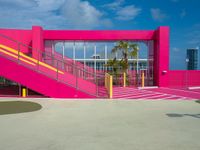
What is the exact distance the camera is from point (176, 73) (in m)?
23.1

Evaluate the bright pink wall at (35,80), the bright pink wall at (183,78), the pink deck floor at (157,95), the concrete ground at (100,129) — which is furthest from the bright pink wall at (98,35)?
the concrete ground at (100,129)

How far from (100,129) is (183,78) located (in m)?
18.5

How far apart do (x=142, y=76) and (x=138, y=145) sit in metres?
17.3

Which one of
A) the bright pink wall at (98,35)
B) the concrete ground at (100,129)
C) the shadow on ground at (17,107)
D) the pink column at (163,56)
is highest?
the bright pink wall at (98,35)

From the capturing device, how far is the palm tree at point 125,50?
895 inches

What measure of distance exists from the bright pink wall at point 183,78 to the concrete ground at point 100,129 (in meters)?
13.8

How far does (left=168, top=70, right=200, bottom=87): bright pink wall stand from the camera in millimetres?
23094

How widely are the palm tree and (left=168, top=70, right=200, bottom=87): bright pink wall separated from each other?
3.90 meters

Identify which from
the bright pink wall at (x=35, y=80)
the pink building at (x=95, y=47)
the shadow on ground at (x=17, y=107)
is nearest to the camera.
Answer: the shadow on ground at (x=17, y=107)

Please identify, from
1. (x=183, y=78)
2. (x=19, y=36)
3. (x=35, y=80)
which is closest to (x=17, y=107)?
(x=35, y=80)

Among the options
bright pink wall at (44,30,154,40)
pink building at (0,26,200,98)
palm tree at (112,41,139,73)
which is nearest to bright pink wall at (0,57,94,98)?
pink building at (0,26,200,98)

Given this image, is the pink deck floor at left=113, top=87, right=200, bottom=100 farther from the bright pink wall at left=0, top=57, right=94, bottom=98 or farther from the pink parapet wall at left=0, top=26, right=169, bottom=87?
the pink parapet wall at left=0, top=26, right=169, bottom=87

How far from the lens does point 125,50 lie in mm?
22812

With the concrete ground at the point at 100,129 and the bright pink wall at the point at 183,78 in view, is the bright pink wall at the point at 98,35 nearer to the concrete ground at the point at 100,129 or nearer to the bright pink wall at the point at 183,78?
the bright pink wall at the point at 183,78
